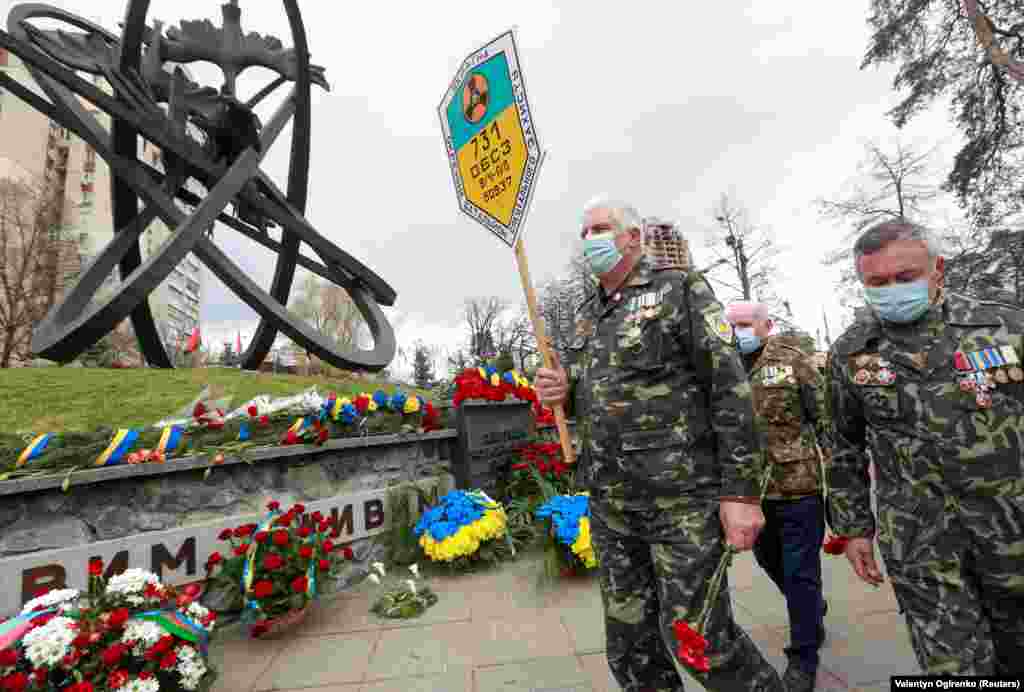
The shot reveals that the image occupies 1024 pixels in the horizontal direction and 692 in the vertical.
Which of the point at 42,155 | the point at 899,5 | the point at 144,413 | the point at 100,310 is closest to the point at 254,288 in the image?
the point at 100,310

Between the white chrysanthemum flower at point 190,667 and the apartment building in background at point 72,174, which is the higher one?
the apartment building in background at point 72,174

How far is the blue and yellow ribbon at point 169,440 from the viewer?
3.30m

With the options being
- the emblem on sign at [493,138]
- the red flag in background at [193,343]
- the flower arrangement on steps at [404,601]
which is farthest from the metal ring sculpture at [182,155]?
the emblem on sign at [493,138]

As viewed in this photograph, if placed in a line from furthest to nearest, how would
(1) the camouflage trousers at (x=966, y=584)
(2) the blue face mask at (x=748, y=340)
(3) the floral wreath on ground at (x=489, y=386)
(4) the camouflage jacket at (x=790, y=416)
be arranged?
(3) the floral wreath on ground at (x=489, y=386) < (2) the blue face mask at (x=748, y=340) < (4) the camouflage jacket at (x=790, y=416) < (1) the camouflage trousers at (x=966, y=584)


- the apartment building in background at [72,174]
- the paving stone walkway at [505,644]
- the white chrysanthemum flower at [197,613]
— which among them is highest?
the apartment building in background at [72,174]

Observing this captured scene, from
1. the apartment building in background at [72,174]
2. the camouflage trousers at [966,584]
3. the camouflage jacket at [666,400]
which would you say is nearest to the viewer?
the camouflage trousers at [966,584]

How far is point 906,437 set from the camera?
1.50 meters

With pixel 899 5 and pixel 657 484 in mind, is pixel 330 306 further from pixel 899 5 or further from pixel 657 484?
pixel 657 484

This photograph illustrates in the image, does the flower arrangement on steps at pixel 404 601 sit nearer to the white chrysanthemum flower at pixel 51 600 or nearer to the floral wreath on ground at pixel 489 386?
the white chrysanthemum flower at pixel 51 600

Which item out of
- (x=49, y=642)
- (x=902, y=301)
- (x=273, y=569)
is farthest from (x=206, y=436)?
(x=902, y=301)

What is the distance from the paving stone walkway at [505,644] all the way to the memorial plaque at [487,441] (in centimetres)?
137

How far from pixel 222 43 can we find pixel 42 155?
45790 mm

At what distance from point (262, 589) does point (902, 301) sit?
137 inches

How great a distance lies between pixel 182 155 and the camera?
20.1 ft
